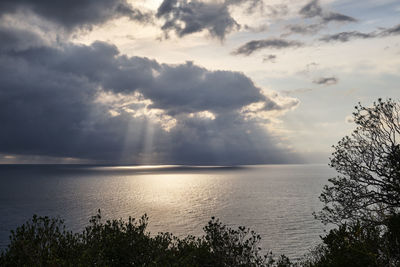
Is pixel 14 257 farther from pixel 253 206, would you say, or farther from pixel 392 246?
pixel 253 206

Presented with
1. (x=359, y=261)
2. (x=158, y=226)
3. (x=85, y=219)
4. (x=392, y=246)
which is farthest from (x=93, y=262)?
(x=85, y=219)

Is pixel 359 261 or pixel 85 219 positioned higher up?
pixel 359 261

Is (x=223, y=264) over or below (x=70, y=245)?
below

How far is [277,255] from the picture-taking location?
69000mm

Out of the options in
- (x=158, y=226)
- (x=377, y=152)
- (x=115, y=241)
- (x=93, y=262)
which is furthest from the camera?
(x=158, y=226)

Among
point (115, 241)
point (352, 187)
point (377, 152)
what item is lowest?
point (115, 241)

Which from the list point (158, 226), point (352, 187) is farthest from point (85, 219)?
point (352, 187)

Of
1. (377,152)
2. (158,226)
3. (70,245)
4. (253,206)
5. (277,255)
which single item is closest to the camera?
(70,245)

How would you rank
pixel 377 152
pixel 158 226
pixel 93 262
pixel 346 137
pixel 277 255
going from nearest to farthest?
pixel 93 262 < pixel 377 152 < pixel 346 137 < pixel 277 255 < pixel 158 226

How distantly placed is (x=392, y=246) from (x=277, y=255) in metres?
49.0

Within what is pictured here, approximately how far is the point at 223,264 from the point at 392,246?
14.4 metres

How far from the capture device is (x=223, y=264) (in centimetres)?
2758

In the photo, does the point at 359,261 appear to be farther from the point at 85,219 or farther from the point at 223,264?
the point at 85,219

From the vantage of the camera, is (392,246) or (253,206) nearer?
(392,246)
